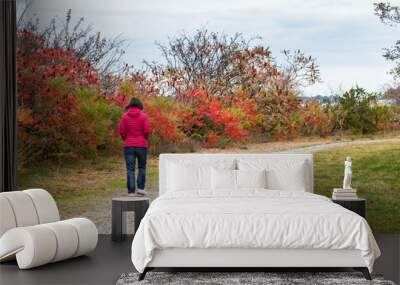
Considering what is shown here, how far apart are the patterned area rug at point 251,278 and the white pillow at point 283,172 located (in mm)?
1915

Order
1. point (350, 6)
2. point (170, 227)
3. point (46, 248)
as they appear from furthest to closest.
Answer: point (350, 6) → point (46, 248) → point (170, 227)

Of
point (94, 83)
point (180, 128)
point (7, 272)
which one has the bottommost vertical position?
point (7, 272)

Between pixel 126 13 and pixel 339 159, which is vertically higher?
pixel 126 13

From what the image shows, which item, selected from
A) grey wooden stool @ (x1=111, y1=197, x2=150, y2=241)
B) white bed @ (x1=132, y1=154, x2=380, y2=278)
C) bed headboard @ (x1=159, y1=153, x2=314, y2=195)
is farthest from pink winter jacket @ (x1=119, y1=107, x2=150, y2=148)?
white bed @ (x1=132, y1=154, x2=380, y2=278)

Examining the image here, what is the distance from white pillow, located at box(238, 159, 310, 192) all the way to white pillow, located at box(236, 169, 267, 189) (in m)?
0.14

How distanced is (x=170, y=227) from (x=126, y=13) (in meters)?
4.18

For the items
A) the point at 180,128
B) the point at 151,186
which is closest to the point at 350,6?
the point at 180,128

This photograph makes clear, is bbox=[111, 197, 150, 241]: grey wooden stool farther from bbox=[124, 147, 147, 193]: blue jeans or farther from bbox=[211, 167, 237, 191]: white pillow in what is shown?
bbox=[124, 147, 147, 193]: blue jeans

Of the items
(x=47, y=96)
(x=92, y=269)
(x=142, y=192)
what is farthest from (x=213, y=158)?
(x=92, y=269)

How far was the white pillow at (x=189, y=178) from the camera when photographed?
8.02 metres

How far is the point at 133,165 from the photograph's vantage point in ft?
30.3

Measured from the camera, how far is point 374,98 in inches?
→ 366

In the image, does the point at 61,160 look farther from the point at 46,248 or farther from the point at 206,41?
the point at 46,248

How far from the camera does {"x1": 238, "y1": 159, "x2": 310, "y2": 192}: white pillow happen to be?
26.3 ft
